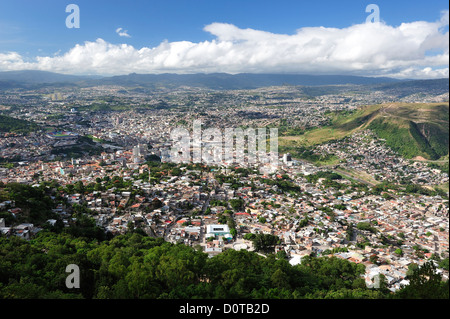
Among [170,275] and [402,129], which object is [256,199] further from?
Answer: [402,129]

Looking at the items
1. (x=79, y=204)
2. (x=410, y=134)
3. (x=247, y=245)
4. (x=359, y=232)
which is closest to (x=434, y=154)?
(x=410, y=134)

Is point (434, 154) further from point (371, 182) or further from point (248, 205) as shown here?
point (248, 205)

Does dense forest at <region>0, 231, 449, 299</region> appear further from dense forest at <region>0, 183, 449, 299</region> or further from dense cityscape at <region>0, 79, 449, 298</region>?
dense cityscape at <region>0, 79, 449, 298</region>

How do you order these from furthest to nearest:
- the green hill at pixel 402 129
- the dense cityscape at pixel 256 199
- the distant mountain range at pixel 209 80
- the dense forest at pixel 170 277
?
the distant mountain range at pixel 209 80 → the green hill at pixel 402 129 → the dense cityscape at pixel 256 199 → the dense forest at pixel 170 277

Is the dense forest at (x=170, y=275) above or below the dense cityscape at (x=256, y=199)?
above

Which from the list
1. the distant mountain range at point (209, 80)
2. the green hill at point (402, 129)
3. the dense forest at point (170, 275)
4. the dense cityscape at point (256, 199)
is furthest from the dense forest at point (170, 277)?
the distant mountain range at point (209, 80)

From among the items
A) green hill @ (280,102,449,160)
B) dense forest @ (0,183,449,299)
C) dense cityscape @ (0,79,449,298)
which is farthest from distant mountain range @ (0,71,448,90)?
dense forest @ (0,183,449,299)

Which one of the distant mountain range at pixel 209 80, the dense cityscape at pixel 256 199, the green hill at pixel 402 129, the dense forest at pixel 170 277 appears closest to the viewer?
the dense forest at pixel 170 277

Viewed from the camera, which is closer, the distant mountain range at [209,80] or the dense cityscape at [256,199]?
the dense cityscape at [256,199]

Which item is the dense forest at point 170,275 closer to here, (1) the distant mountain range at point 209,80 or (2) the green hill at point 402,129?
(2) the green hill at point 402,129
